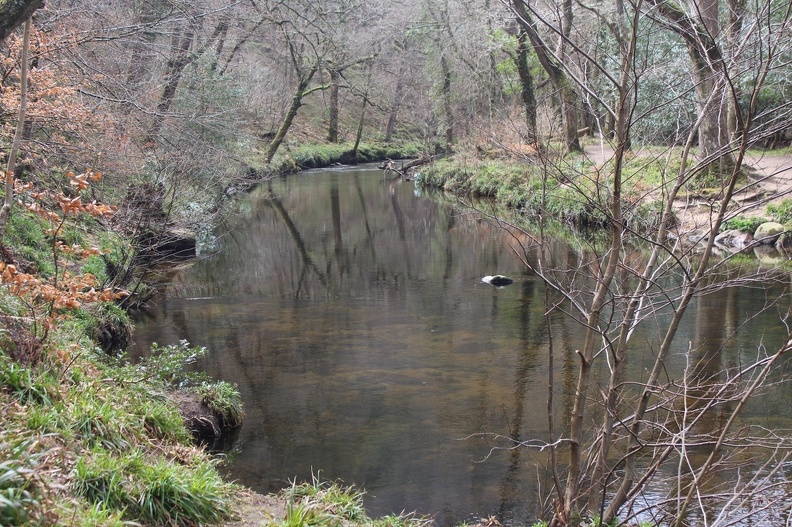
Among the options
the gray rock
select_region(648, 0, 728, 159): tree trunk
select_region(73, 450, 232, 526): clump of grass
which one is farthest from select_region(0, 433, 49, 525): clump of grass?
the gray rock

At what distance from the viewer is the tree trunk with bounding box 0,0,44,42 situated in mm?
4680

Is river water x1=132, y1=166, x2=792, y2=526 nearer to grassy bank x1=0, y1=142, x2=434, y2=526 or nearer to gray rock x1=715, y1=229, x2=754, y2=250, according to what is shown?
grassy bank x1=0, y1=142, x2=434, y2=526

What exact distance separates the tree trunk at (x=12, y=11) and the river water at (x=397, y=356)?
355cm

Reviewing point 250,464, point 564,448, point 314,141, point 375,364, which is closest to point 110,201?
point 375,364

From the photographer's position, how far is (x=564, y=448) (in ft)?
24.0

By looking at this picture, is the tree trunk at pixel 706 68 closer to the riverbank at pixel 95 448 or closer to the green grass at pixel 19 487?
the riverbank at pixel 95 448

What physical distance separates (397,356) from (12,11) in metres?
6.69

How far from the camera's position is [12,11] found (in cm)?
470

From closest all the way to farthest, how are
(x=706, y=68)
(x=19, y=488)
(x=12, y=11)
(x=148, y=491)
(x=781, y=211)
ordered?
(x=19, y=488)
(x=148, y=491)
(x=12, y=11)
(x=706, y=68)
(x=781, y=211)

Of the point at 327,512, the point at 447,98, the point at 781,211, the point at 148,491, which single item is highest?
the point at 447,98

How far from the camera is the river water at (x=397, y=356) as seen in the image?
267 inches

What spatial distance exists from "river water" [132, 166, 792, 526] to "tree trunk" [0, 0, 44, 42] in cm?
355

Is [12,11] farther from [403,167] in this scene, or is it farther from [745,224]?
[403,167]

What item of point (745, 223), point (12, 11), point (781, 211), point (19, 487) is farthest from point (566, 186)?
point (19, 487)
